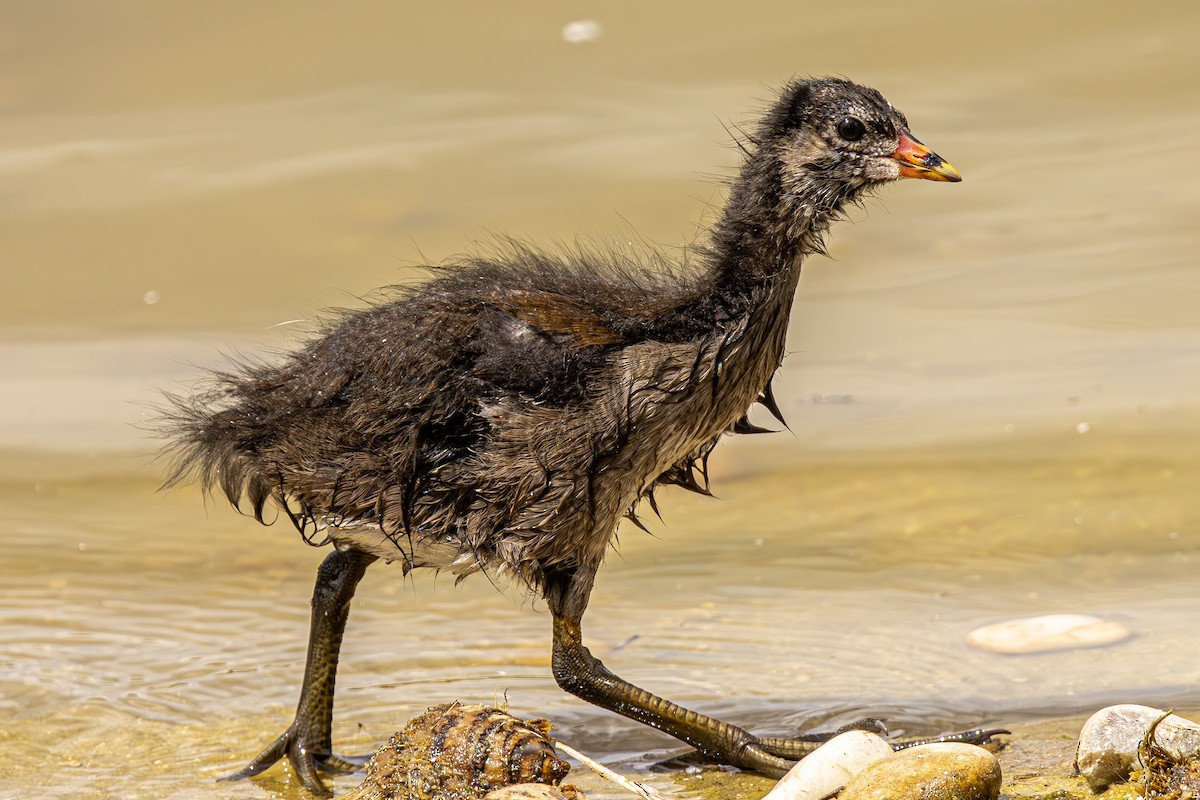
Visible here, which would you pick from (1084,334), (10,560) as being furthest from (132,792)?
(1084,334)

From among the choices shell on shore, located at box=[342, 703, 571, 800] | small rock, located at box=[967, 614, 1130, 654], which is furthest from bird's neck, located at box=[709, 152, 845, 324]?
small rock, located at box=[967, 614, 1130, 654]

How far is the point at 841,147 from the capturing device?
5258 mm

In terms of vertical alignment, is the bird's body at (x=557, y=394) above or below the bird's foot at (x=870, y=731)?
above

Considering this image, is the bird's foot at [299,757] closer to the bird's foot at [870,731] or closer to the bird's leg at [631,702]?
the bird's leg at [631,702]

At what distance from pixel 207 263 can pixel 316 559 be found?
9.57 feet

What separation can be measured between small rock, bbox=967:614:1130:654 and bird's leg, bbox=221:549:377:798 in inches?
91.6

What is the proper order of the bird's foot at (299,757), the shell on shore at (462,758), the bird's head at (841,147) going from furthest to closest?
the bird's foot at (299,757)
the bird's head at (841,147)
the shell on shore at (462,758)

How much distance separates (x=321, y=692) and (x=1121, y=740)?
2643mm

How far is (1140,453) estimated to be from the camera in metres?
7.98

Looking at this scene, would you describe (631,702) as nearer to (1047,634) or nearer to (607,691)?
(607,691)

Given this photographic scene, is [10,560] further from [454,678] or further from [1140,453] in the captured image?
[1140,453]

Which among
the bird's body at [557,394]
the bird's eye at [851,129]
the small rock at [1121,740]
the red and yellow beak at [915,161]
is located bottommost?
the small rock at [1121,740]

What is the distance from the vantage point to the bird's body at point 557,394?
5004 millimetres

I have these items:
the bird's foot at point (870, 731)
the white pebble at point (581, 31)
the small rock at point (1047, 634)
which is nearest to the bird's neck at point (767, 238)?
the bird's foot at point (870, 731)
